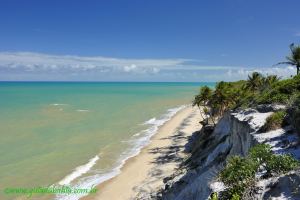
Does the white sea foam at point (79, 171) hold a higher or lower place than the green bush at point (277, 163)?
lower

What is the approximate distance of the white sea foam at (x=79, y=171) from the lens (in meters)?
25.8

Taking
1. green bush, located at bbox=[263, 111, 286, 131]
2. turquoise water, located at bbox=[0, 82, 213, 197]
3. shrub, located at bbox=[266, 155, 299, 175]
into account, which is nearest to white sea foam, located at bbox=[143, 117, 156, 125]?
turquoise water, located at bbox=[0, 82, 213, 197]

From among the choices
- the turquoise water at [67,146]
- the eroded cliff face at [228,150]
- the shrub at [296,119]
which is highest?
the shrub at [296,119]

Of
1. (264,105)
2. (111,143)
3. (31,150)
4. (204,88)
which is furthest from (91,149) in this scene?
(264,105)

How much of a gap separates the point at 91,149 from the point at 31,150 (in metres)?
6.49

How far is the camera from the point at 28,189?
23938mm

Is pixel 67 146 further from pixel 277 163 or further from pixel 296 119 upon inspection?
pixel 277 163

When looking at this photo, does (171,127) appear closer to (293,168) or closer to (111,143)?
(111,143)

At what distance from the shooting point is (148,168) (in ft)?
94.7

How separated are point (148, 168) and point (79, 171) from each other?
5991 mm

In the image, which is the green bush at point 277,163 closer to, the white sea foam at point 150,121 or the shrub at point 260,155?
the shrub at point 260,155

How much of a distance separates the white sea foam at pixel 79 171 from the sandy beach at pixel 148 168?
3001 millimetres

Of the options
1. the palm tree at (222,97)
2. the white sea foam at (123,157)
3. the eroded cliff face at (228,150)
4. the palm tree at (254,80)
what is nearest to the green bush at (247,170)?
the eroded cliff face at (228,150)

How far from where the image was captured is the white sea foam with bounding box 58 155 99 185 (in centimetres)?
2575
